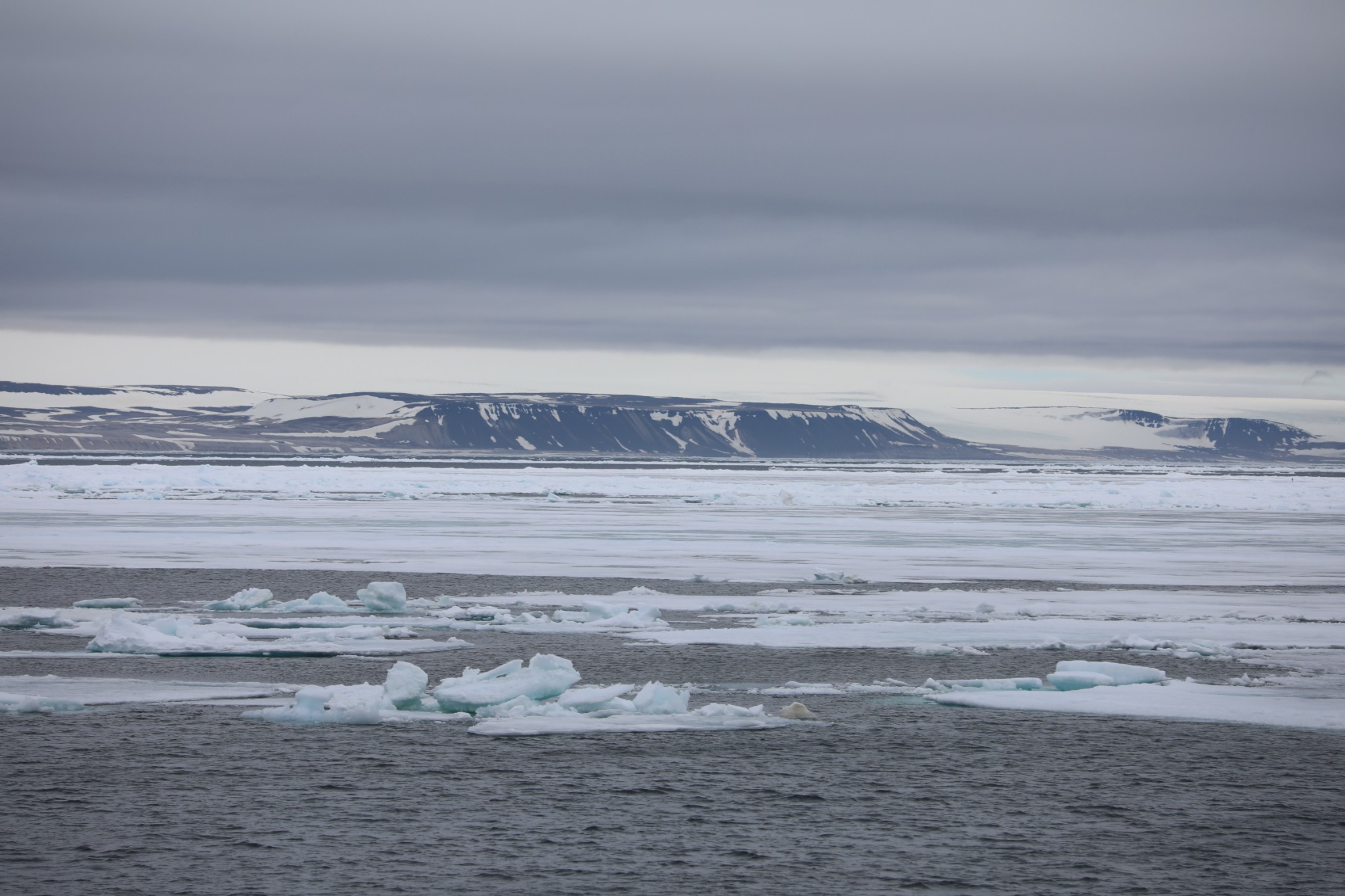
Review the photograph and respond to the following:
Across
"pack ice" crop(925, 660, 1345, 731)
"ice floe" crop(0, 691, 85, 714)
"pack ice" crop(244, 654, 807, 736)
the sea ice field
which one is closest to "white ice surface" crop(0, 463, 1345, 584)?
the sea ice field

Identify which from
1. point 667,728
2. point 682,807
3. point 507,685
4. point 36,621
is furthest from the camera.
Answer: point 36,621

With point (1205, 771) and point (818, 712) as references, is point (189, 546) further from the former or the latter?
point (1205, 771)

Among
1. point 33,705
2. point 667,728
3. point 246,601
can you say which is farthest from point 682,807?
point 246,601

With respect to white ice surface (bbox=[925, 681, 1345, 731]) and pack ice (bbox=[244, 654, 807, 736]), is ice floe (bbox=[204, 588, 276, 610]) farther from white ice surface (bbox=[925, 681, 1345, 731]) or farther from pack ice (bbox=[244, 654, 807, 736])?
white ice surface (bbox=[925, 681, 1345, 731])

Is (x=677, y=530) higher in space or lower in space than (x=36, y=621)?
higher

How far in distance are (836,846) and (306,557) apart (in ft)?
48.8

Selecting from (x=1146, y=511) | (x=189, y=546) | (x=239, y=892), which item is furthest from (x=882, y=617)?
(x=1146, y=511)

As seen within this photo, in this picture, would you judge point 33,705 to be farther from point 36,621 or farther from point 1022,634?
point 1022,634

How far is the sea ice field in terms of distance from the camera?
5.49m

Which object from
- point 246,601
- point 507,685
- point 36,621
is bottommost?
point 36,621

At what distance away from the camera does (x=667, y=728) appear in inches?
312

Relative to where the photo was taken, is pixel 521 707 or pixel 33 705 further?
pixel 521 707

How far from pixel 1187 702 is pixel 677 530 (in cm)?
1821

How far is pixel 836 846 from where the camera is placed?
5695mm
